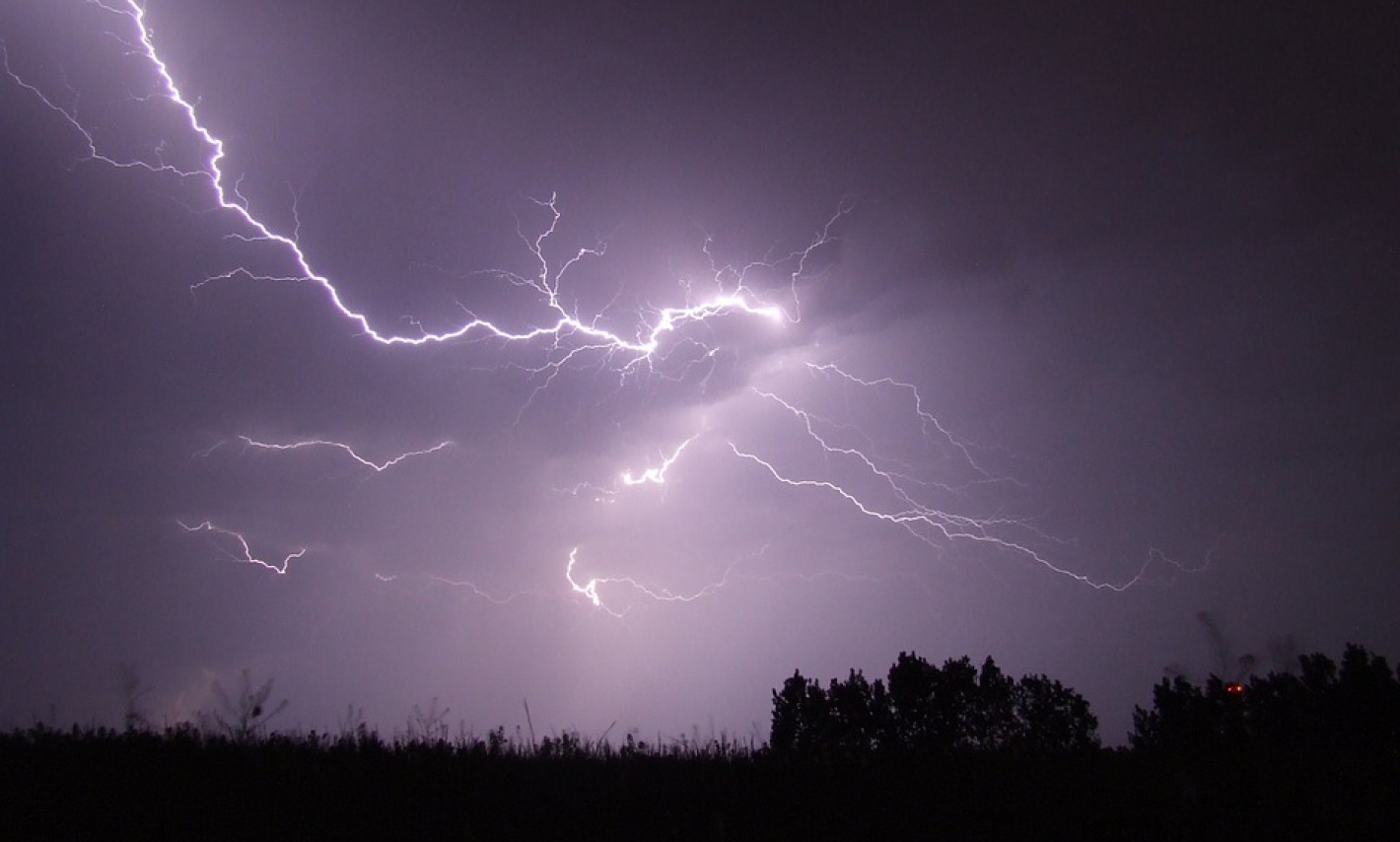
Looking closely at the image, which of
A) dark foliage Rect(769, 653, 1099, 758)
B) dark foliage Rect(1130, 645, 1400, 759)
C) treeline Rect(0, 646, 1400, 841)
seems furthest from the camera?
dark foliage Rect(769, 653, 1099, 758)

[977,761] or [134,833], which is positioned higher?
[134,833]

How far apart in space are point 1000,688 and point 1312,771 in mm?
27517

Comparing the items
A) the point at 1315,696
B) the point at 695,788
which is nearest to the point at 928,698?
the point at 1315,696

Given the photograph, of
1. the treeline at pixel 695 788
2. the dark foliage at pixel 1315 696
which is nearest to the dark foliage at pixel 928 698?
the dark foliage at pixel 1315 696

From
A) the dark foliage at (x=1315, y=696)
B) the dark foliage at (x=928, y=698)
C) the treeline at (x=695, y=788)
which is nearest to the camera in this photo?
the treeline at (x=695, y=788)

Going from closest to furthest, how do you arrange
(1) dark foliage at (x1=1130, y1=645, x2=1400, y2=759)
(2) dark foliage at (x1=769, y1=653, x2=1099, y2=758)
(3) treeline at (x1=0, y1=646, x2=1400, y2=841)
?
(3) treeline at (x1=0, y1=646, x2=1400, y2=841)
(1) dark foliage at (x1=1130, y1=645, x2=1400, y2=759)
(2) dark foliage at (x1=769, y1=653, x2=1099, y2=758)

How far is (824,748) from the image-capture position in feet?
17.8

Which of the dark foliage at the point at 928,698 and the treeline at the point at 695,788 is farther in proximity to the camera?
the dark foliage at the point at 928,698

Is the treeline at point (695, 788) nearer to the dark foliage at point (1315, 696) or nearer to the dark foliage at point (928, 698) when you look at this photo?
the dark foliage at point (1315, 696)

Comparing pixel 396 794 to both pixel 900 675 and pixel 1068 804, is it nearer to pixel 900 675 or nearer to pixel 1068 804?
pixel 1068 804

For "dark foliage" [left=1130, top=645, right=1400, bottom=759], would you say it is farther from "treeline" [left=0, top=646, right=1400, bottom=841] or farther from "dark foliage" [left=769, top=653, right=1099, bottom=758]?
"treeline" [left=0, top=646, right=1400, bottom=841]

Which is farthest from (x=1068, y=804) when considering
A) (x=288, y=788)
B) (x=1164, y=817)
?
(x=288, y=788)

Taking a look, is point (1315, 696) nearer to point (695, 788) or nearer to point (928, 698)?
point (928, 698)

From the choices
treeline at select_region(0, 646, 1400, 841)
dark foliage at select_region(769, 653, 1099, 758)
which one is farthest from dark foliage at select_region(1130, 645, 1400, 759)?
treeline at select_region(0, 646, 1400, 841)
